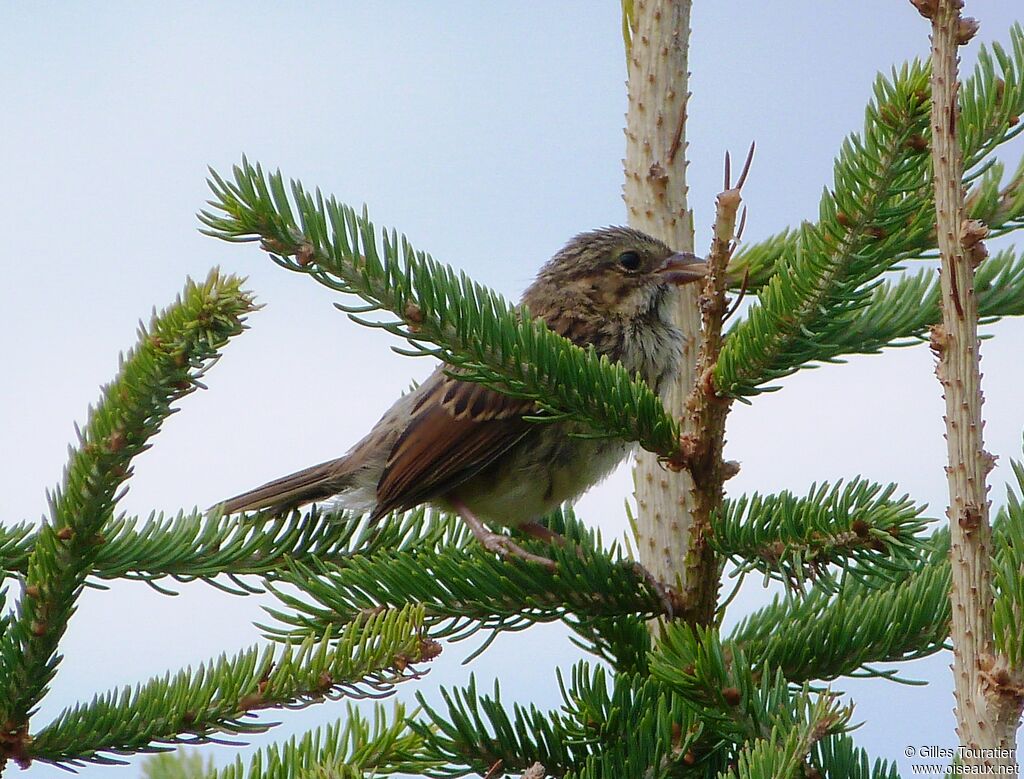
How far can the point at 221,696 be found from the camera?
220 centimetres

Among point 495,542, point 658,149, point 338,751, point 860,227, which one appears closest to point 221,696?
point 338,751

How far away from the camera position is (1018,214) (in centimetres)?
279

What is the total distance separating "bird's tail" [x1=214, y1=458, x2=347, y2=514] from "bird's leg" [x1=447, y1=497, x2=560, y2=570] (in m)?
0.47

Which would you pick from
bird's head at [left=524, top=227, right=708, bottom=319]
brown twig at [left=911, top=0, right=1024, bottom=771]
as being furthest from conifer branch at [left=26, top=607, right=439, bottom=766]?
bird's head at [left=524, top=227, right=708, bottom=319]

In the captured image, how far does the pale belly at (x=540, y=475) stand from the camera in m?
3.87

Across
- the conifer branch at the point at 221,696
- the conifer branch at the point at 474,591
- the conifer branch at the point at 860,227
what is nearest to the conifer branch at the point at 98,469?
the conifer branch at the point at 221,696

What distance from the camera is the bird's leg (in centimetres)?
260

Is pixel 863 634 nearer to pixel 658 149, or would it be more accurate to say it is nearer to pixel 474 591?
pixel 474 591

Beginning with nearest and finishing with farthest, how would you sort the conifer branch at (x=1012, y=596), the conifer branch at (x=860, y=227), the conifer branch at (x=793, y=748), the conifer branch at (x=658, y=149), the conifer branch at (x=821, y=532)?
the conifer branch at (x=1012, y=596) < the conifer branch at (x=793, y=748) < the conifer branch at (x=860, y=227) < the conifer branch at (x=821, y=532) < the conifer branch at (x=658, y=149)

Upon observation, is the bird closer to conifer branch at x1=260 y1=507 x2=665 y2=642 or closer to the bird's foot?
the bird's foot

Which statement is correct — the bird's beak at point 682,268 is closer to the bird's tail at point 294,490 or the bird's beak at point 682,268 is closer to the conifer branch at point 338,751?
the bird's tail at point 294,490

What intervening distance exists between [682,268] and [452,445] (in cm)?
99

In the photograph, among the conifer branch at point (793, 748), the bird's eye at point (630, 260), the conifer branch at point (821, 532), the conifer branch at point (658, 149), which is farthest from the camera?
the bird's eye at point (630, 260)

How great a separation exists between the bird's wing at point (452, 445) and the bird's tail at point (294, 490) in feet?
0.78
